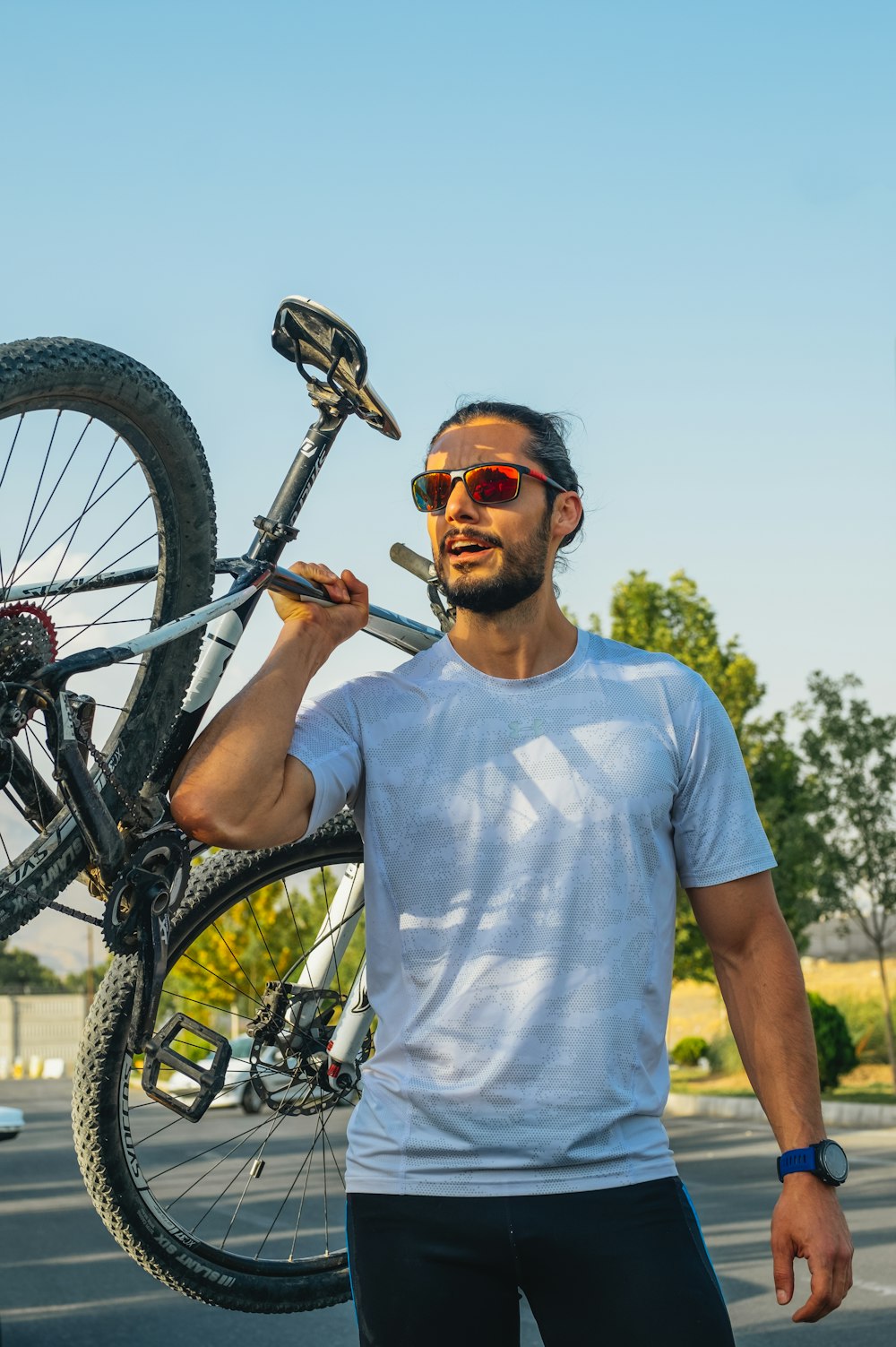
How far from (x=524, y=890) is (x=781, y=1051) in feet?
1.66

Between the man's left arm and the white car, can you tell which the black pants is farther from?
the white car

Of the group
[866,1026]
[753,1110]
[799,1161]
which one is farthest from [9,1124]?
[866,1026]

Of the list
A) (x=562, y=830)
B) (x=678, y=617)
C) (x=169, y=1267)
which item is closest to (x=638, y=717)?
(x=562, y=830)

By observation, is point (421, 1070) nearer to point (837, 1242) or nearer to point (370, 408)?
point (837, 1242)

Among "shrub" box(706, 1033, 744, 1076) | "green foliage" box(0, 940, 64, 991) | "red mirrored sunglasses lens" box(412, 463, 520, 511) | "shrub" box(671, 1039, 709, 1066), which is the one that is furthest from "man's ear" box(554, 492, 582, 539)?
"green foliage" box(0, 940, 64, 991)

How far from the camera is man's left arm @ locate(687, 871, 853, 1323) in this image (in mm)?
2307

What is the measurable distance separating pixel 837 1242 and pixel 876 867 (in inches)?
789

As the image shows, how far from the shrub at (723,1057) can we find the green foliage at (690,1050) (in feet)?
0.58

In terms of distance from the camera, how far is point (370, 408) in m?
2.80

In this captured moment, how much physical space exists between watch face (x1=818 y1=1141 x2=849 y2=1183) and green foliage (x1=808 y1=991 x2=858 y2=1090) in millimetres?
19465

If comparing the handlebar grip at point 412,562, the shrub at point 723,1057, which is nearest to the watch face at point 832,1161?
the handlebar grip at point 412,562

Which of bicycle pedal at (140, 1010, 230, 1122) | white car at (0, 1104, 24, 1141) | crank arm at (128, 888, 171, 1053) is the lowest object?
white car at (0, 1104, 24, 1141)

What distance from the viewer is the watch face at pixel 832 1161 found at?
2346 mm

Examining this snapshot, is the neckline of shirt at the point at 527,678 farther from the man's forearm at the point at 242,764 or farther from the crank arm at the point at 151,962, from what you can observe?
the crank arm at the point at 151,962
